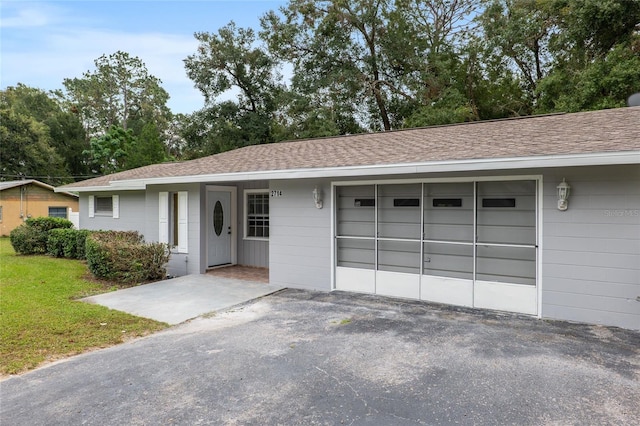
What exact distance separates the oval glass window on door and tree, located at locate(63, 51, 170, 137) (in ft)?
96.9

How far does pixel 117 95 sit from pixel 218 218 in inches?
1314

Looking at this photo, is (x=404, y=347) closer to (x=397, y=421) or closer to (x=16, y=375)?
(x=397, y=421)

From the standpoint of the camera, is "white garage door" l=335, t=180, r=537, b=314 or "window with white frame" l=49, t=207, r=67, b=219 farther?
"window with white frame" l=49, t=207, r=67, b=219

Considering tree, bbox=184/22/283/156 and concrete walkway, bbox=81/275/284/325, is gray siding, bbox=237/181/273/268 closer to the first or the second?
concrete walkway, bbox=81/275/284/325

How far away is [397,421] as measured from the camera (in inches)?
118

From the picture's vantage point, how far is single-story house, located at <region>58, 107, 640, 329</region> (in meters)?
5.21

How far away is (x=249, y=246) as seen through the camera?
34.7 ft

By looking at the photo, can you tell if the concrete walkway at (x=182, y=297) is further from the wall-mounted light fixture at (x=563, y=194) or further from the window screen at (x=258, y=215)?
the wall-mounted light fixture at (x=563, y=194)

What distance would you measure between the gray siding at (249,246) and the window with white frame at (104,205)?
493 centimetres

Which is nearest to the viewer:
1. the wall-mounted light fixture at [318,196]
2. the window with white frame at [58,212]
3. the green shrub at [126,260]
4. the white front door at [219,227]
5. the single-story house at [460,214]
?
the single-story house at [460,214]

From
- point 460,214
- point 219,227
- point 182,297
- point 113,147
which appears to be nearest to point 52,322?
point 182,297

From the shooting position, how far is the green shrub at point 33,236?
13227mm

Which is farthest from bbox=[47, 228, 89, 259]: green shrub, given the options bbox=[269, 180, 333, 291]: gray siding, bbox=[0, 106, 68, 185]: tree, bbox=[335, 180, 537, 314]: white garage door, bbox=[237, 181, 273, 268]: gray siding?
bbox=[0, 106, 68, 185]: tree

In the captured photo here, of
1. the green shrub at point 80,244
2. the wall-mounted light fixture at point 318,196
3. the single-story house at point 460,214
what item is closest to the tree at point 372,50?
the single-story house at point 460,214
